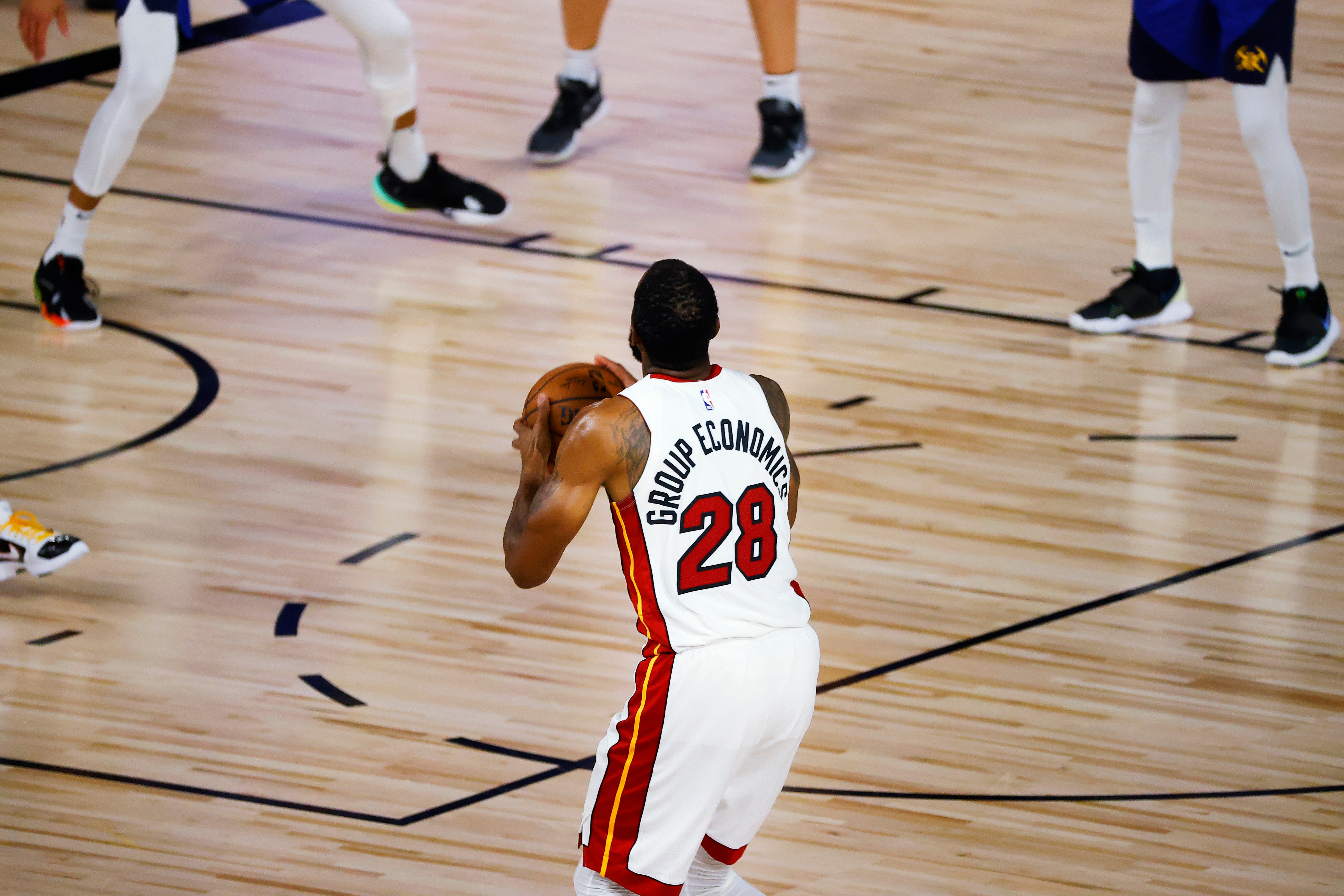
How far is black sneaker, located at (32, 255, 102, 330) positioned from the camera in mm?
5734

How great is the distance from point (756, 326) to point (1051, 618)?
1.93 metres

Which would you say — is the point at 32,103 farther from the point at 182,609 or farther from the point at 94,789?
the point at 94,789

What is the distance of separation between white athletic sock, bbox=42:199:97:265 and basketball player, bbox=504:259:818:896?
3.44 m

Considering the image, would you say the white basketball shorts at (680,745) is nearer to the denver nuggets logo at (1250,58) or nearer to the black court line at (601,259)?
the denver nuggets logo at (1250,58)

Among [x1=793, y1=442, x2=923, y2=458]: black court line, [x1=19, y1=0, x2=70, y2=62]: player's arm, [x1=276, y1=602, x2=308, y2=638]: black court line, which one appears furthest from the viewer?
[x1=19, y1=0, x2=70, y2=62]: player's arm

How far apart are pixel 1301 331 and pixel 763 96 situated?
2585 millimetres

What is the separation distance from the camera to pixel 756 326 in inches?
237

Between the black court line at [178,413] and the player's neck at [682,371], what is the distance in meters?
2.56

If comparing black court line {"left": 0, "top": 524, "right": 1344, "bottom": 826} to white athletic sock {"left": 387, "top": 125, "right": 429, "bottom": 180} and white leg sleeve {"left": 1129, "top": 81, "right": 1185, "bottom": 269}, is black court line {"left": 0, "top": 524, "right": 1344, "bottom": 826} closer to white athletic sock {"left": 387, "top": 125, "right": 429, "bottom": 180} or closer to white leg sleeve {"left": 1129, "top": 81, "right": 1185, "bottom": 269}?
white leg sleeve {"left": 1129, "top": 81, "right": 1185, "bottom": 269}

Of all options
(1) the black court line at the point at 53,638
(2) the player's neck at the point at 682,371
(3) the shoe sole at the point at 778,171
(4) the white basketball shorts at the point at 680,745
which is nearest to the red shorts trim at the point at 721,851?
(4) the white basketball shorts at the point at 680,745

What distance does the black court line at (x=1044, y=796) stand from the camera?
3.62 metres

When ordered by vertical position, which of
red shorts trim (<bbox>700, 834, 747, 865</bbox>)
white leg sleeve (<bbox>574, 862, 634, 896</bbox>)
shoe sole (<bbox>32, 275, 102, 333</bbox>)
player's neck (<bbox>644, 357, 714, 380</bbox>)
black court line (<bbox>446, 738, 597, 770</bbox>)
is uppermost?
player's neck (<bbox>644, 357, 714, 380</bbox>)

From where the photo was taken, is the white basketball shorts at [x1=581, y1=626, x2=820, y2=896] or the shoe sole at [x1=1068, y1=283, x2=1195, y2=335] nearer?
the white basketball shorts at [x1=581, y1=626, x2=820, y2=896]

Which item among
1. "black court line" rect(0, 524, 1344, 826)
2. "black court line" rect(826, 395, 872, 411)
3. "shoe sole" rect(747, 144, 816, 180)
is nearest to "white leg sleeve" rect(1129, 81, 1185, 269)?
"black court line" rect(826, 395, 872, 411)
